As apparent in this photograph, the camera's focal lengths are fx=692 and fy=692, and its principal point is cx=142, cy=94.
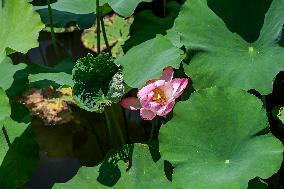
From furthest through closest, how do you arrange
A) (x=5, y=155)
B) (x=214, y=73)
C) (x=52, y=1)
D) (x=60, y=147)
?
1. (x=60, y=147)
2. (x=52, y=1)
3. (x=5, y=155)
4. (x=214, y=73)

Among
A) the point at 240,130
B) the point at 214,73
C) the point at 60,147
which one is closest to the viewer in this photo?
the point at 240,130

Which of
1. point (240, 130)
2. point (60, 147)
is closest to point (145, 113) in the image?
point (240, 130)

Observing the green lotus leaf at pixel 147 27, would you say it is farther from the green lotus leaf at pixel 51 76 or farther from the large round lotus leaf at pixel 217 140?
the large round lotus leaf at pixel 217 140

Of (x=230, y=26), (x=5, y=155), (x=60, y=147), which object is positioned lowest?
(x=60, y=147)

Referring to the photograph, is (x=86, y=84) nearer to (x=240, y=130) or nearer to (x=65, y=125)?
(x=240, y=130)

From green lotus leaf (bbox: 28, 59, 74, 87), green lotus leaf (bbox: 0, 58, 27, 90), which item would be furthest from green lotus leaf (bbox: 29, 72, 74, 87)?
green lotus leaf (bbox: 0, 58, 27, 90)

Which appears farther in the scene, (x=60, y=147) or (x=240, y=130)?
(x=60, y=147)

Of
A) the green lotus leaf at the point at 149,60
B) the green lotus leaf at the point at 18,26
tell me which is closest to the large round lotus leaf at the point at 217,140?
the green lotus leaf at the point at 149,60

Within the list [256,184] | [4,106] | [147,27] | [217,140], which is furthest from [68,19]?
[256,184]
